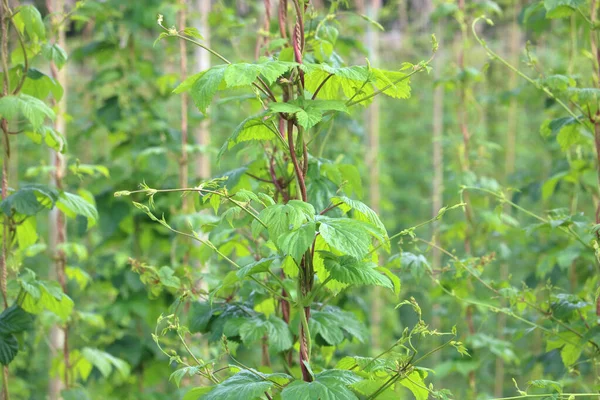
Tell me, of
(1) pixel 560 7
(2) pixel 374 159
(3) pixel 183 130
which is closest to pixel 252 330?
(1) pixel 560 7

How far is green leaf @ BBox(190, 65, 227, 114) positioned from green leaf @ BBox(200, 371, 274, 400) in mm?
576

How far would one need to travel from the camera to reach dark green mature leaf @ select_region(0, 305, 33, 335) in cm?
207

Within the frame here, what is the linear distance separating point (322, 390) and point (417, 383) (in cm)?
27

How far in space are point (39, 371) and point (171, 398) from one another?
8.74ft

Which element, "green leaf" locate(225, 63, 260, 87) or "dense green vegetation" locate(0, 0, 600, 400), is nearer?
"green leaf" locate(225, 63, 260, 87)

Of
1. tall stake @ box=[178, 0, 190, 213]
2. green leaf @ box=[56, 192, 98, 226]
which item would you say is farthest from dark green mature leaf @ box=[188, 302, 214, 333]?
tall stake @ box=[178, 0, 190, 213]

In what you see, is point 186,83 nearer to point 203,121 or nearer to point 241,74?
point 241,74

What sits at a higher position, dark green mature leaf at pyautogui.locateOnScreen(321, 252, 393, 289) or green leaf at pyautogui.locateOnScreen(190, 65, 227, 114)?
green leaf at pyautogui.locateOnScreen(190, 65, 227, 114)

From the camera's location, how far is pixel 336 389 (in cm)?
145

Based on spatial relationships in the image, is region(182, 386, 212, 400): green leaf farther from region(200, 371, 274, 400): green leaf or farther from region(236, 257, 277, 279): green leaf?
region(236, 257, 277, 279): green leaf

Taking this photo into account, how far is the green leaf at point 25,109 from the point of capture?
1.97m

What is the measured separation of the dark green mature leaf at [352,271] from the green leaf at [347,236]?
82mm

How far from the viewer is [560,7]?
219 centimetres

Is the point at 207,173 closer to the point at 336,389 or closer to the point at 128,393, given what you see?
the point at 128,393
